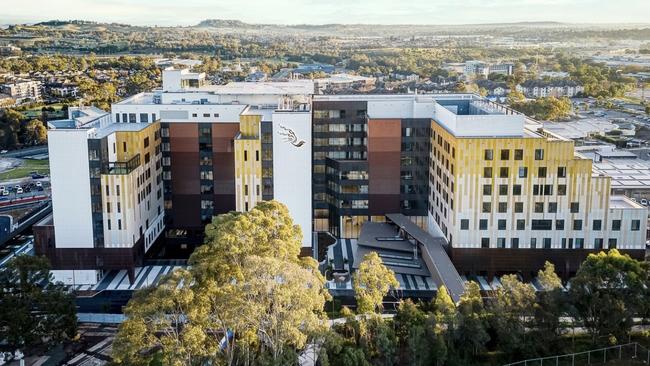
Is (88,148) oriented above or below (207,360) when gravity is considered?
above

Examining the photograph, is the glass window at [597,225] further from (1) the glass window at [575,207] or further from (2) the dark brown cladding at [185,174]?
(2) the dark brown cladding at [185,174]

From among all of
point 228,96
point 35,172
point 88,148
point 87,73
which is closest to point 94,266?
point 88,148

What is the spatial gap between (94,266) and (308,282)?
2819 centimetres

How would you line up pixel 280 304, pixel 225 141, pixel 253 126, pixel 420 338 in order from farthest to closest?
1. pixel 225 141
2. pixel 253 126
3. pixel 420 338
4. pixel 280 304

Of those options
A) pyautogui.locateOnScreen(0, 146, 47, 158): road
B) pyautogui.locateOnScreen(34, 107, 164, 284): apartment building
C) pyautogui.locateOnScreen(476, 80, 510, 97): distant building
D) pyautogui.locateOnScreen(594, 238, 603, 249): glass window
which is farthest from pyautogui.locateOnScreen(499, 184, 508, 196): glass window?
pyautogui.locateOnScreen(476, 80, 510, 97): distant building

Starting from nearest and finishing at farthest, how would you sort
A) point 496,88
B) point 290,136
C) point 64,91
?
point 290,136
point 64,91
point 496,88

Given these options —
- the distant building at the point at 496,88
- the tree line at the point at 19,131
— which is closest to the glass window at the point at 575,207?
the tree line at the point at 19,131

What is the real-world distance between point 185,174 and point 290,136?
13429 millimetres

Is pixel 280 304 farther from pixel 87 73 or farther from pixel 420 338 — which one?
pixel 87 73

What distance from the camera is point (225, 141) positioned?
6281 cm

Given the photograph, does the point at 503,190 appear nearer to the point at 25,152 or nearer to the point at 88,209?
the point at 88,209

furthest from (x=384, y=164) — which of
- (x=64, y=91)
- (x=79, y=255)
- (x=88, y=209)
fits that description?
(x=64, y=91)

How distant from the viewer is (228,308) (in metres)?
31.5

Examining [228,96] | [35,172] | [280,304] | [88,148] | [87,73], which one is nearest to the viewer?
[280,304]
